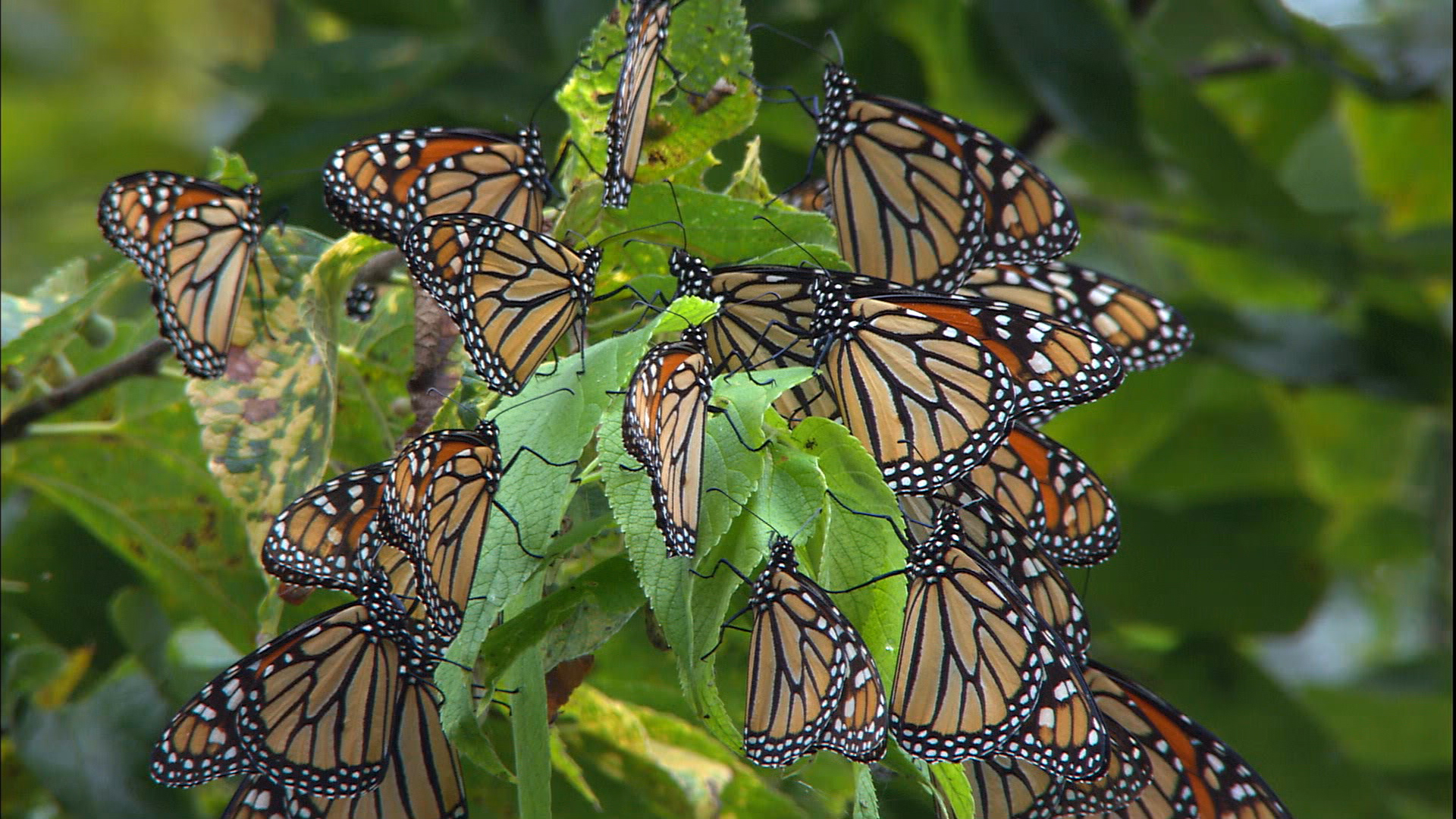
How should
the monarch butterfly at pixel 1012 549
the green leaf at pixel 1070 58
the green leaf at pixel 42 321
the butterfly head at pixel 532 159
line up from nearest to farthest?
the monarch butterfly at pixel 1012 549, the butterfly head at pixel 532 159, the green leaf at pixel 42 321, the green leaf at pixel 1070 58

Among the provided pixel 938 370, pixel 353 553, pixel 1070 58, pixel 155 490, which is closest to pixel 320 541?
pixel 353 553

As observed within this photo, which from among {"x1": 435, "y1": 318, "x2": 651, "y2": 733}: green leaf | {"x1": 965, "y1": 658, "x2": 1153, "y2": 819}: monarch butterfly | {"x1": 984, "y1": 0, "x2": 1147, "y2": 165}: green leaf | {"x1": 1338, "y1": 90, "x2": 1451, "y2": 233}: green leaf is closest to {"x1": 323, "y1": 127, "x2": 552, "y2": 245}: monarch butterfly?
{"x1": 435, "y1": 318, "x2": 651, "y2": 733}: green leaf

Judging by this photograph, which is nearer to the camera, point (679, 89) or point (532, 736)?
point (532, 736)

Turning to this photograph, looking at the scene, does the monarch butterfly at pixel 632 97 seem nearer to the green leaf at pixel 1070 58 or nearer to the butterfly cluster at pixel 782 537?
the butterfly cluster at pixel 782 537

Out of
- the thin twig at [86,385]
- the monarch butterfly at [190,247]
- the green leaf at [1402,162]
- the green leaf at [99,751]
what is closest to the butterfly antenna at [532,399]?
the monarch butterfly at [190,247]

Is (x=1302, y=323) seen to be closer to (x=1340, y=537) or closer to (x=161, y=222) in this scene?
(x=1340, y=537)

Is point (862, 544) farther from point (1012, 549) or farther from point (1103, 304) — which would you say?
point (1103, 304)
